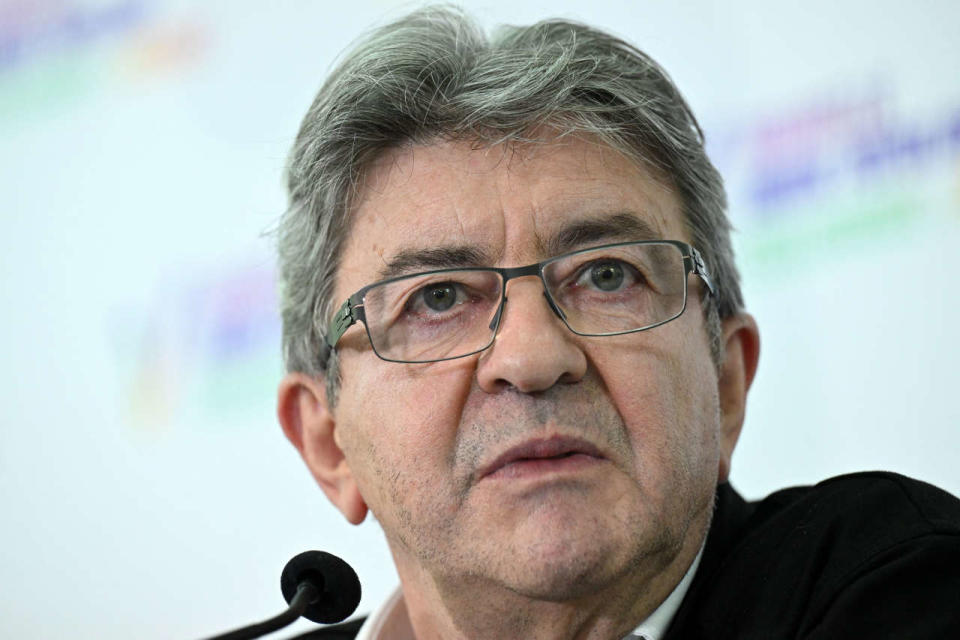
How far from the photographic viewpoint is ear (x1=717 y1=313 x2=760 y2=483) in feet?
6.41

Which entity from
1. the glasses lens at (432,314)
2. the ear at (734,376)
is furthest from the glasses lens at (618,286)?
the ear at (734,376)

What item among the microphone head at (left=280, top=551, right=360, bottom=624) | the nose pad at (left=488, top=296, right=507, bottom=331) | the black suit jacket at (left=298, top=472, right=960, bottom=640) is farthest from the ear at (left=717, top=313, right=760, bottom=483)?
the microphone head at (left=280, top=551, right=360, bottom=624)

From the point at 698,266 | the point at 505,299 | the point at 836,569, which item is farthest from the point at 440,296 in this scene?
the point at 836,569

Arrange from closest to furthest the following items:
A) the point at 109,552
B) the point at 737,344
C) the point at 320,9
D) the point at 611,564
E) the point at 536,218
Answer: the point at 611,564 → the point at 536,218 → the point at 737,344 → the point at 109,552 → the point at 320,9

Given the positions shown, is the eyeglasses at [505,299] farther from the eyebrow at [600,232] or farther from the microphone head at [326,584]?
the microphone head at [326,584]

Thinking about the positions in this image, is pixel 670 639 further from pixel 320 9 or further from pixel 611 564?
pixel 320 9

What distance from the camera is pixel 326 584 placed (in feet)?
5.69

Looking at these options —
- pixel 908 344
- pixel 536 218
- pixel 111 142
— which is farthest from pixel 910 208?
pixel 111 142

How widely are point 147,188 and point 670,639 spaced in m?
2.08

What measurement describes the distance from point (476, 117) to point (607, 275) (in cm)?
36

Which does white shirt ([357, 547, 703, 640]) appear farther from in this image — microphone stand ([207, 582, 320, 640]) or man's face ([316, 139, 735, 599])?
microphone stand ([207, 582, 320, 640])

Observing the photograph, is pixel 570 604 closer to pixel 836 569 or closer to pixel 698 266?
pixel 836 569

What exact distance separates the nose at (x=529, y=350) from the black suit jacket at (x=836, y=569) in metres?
0.41

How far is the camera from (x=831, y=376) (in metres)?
2.66
